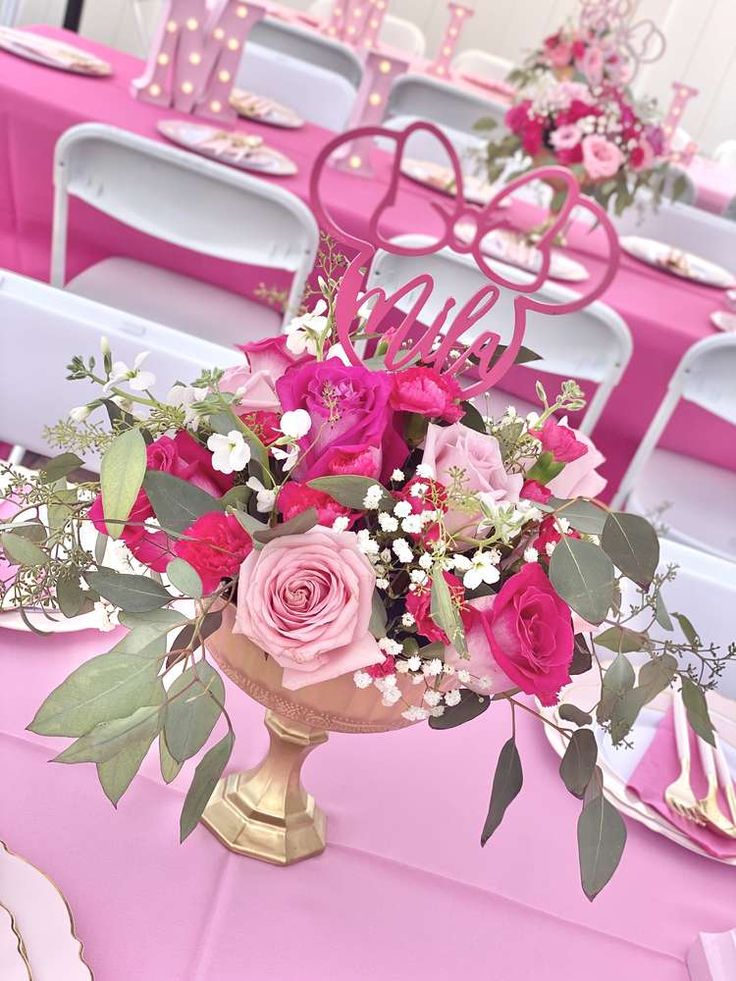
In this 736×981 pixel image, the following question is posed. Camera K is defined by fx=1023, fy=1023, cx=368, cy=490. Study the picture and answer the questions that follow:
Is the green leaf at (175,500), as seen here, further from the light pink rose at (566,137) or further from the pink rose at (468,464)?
the light pink rose at (566,137)

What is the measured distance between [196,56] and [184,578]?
8.26 feet

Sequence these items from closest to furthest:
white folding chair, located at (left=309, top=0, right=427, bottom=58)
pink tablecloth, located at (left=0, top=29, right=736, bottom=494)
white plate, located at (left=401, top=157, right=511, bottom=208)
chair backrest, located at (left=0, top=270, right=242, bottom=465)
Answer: chair backrest, located at (left=0, top=270, right=242, bottom=465)
pink tablecloth, located at (left=0, top=29, right=736, bottom=494)
white plate, located at (left=401, top=157, right=511, bottom=208)
white folding chair, located at (left=309, top=0, right=427, bottom=58)

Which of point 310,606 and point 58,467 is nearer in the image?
point 310,606

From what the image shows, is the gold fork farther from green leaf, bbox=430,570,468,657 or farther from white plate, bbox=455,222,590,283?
white plate, bbox=455,222,590,283

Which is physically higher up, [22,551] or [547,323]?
[22,551]

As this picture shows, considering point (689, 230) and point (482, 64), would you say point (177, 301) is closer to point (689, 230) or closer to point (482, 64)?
point (689, 230)

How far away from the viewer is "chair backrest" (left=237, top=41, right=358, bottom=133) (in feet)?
12.6

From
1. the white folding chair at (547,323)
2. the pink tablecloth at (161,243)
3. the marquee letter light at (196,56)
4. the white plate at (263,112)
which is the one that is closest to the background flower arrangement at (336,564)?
the white folding chair at (547,323)

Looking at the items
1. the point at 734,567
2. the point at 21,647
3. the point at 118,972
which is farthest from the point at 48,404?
the point at 734,567

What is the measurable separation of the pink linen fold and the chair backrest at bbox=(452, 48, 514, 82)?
18.7 ft

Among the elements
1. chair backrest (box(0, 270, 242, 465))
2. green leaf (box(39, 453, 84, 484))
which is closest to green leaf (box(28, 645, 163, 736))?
green leaf (box(39, 453, 84, 484))

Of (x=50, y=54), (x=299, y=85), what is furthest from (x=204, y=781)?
(x=299, y=85)

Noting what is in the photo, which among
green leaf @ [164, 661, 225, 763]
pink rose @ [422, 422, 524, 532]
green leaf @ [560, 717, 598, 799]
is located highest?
pink rose @ [422, 422, 524, 532]

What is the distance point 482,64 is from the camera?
619cm
